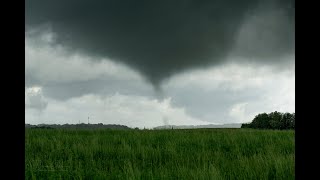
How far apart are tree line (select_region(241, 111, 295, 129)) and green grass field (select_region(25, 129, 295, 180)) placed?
41073 mm

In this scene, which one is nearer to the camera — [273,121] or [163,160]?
[163,160]

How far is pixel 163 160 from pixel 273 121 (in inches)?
1898

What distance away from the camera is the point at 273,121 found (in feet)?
174

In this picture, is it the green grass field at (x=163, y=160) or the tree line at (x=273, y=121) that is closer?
the green grass field at (x=163, y=160)

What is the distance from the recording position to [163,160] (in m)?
7.89

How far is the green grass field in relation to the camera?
5656mm

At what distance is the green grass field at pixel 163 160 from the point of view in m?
5.66

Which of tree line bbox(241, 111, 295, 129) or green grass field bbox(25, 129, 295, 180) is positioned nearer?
green grass field bbox(25, 129, 295, 180)

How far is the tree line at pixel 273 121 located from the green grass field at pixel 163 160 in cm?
4107

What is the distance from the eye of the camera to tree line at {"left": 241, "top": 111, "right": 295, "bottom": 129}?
5050cm

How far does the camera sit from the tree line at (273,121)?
50500mm
